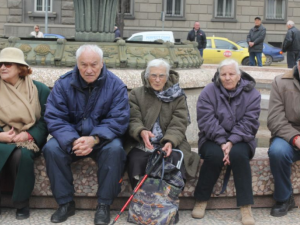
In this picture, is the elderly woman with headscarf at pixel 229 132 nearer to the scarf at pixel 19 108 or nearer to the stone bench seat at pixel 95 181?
the stone bench seat at pixel 95 181

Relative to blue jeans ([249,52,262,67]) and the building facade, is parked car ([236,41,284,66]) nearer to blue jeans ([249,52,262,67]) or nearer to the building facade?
the building facade

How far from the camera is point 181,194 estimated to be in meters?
4.71

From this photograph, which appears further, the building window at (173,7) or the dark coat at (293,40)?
the building window at (173,7)

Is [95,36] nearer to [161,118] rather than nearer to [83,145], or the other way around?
[161,118]

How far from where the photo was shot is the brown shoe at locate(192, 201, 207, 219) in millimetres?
4610

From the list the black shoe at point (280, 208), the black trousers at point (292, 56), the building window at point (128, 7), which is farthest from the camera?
the building window at point (128, 7)

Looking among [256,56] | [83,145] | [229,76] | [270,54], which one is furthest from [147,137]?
[270,54]

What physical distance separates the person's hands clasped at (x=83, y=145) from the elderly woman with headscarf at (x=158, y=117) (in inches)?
14.0

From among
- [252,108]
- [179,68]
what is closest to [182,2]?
[179,68]

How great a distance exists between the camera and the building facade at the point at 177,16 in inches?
1074

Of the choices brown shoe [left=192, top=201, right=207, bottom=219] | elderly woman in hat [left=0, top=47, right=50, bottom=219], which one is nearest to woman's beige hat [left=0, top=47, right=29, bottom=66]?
elderly woman in hat [left=0, top=47, right=50, bottom=219]

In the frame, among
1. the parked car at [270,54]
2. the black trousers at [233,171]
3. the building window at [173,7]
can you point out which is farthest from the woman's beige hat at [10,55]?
the building window at [173,7]

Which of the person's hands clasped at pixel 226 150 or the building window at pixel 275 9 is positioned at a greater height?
the building window at pixel 275 9

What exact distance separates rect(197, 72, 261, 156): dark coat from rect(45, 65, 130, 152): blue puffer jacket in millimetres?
660
